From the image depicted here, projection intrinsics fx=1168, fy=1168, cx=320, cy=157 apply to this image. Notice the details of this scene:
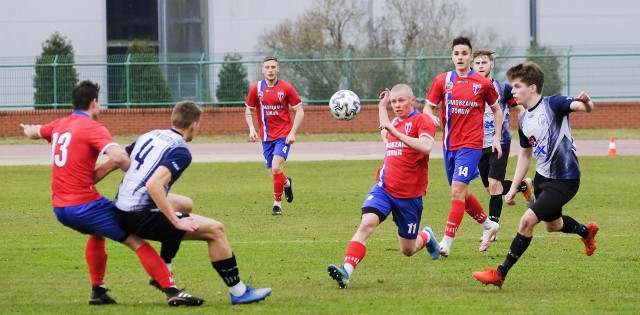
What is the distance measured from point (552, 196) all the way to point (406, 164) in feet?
4.33

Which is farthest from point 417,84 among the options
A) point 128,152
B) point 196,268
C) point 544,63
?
point 128,152

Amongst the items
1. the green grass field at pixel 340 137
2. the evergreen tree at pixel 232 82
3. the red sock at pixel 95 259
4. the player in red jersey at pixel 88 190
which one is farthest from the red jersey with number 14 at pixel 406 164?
the evergreen tree at pixel 232 82

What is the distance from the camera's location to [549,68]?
38.2 meters

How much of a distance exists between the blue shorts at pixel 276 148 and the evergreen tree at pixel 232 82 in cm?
2056

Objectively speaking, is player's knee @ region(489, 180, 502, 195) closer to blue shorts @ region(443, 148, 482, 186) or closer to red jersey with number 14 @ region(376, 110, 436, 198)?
blue shorts @ region(443, 148, 482, 186)

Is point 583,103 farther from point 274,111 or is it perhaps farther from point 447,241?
point 274,111

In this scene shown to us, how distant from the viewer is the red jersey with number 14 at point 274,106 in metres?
17.2

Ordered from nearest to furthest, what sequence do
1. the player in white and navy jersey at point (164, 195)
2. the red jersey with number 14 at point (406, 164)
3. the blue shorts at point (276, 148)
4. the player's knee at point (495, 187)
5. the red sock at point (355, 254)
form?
the player in white and navy jersey at point (164, 195)
the red sock at point (355, 254)
the red jersey with number 14 at point (406, 164)
the player's knee at point (495, 187)
the blue shorts at point (276, 148)

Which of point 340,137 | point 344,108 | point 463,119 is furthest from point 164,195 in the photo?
point 340,137

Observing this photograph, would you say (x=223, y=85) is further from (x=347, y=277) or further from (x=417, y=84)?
(x=347, y=277)

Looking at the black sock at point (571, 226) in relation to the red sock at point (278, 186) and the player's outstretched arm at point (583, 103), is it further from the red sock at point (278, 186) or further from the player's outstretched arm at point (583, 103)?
the red sock at point (278, 186)

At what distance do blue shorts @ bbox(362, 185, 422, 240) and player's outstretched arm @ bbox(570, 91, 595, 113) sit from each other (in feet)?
5.46

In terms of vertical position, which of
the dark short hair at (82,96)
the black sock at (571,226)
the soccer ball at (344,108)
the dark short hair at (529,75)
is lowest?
the black sock at (571,226)

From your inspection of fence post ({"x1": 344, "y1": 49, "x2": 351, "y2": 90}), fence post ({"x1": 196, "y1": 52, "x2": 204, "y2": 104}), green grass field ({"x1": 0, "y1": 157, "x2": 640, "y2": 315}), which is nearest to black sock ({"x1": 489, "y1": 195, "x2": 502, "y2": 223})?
green grass field ({"x1": 0, "y1": 157, "x2": 640, "y2": 315})
